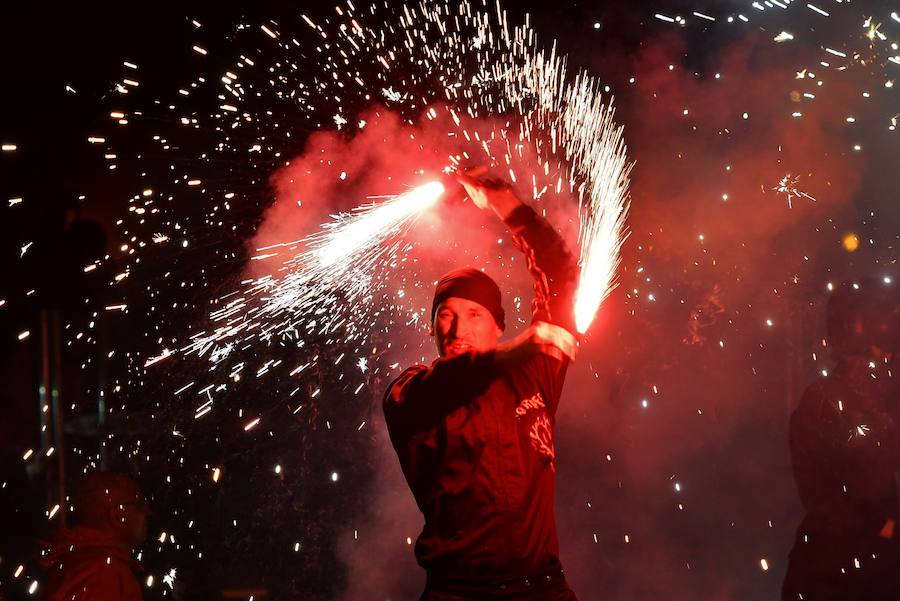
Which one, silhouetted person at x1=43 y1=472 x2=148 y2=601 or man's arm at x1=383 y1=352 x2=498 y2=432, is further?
silhouetted person at x1=43 y1=472 x2=148 y2=601

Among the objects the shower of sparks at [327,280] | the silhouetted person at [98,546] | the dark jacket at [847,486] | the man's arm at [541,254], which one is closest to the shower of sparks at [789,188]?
the dark jacket at [847,486]

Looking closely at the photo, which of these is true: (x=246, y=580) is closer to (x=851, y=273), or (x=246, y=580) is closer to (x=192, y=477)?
(x=192, y=477)

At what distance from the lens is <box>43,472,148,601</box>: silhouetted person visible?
122 inches

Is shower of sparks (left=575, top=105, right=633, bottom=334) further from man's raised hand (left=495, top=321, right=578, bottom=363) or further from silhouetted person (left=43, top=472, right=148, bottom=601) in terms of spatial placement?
silhouetted person (left=43, top=472, right=148, bottom=601)

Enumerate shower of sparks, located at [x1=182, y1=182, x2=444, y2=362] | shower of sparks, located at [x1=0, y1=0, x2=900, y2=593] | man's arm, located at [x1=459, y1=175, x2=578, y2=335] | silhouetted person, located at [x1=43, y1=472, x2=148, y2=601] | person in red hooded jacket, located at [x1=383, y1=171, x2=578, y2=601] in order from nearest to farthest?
→ 1. person in red hooded jacket, located at [x1=383, y1=171, x2=578, y2=601]
2. man's arm, located at [x1=459, y1=175, x2=578, y2=335]
3. silhouetted person, located at [x1=43, y1=472, x2=148, y2=601]
4. shower of sparks, located at [x1=0, y1=0, x2=900, y2=593]
5. shower of sparks, located at [x1=182, y1=182, x2=444, y2=362]

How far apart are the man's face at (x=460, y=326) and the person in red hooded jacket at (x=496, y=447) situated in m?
0.22

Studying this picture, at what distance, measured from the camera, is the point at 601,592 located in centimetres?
539

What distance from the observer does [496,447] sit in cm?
246

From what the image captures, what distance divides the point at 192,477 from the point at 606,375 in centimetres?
354

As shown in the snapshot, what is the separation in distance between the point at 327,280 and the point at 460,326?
2665mm

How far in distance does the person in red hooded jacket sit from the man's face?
22 cm

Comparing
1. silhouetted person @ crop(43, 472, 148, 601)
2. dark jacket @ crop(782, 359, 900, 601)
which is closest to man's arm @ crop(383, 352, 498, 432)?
silhouetted person @ crop(43, 472, 148, 601)

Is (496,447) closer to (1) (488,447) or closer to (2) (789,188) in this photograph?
(1) (488,447)

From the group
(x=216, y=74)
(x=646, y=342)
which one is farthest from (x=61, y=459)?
(x=646, y=342)
